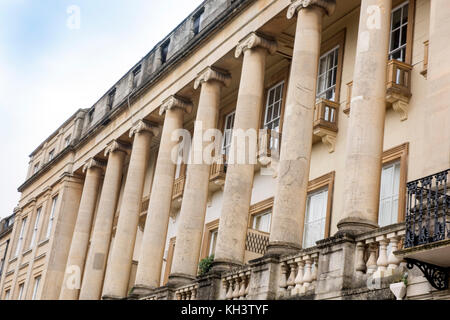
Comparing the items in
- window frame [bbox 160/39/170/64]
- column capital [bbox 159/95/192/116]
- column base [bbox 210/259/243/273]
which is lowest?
column base [bbox 210/259/243/273]

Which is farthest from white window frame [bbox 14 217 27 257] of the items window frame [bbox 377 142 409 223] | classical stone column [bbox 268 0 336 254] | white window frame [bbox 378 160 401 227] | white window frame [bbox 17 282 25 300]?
window frame [bbox 377 142 409 223]

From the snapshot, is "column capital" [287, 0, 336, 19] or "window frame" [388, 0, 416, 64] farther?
"window frame" [388, 0, 416, 64]

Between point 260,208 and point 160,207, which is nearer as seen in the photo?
point 260,208

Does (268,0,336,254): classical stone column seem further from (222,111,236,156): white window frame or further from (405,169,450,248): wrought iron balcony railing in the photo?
(222,111,236,156): white window frame

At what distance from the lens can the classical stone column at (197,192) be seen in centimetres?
1900

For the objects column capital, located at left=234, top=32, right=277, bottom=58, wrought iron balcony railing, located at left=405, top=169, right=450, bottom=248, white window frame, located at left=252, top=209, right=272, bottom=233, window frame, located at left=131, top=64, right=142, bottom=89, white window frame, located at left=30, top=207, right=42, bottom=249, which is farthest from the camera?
white window frame, located at left=30, top=207, right=42, bottom=249

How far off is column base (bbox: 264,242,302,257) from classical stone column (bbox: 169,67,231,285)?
4630 mm

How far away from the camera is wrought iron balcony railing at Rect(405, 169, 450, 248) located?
394 inches

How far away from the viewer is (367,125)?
44.7ft

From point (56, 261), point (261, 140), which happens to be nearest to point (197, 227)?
point (261, 140)

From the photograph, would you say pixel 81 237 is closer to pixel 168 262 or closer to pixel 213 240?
pixel 168 262

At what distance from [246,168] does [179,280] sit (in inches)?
144

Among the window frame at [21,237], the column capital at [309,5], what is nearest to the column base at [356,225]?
the column capital at [309,5]

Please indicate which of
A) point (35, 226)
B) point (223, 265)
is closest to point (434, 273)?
point (223, 265)
